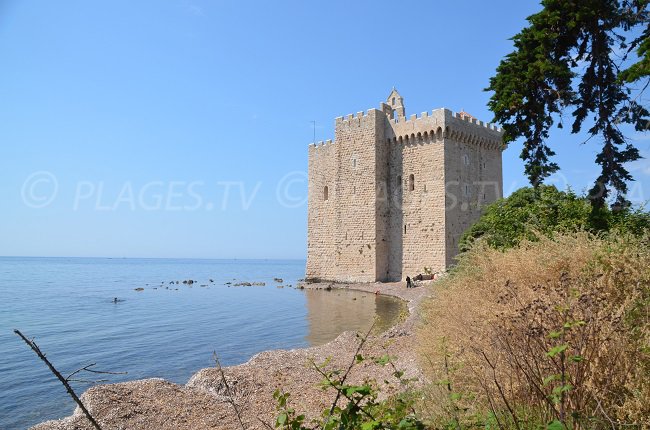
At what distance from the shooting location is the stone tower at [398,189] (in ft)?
76.6

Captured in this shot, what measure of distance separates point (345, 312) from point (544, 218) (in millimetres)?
9250

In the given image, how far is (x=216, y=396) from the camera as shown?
7.40m

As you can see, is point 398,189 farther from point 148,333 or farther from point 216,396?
point 216,396

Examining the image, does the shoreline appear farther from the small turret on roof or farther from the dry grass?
the small turret on roof

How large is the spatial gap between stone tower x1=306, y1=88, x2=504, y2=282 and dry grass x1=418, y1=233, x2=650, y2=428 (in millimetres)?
17918

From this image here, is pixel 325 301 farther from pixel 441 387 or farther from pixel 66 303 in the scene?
pixel 441 387

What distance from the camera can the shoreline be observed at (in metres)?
6.20

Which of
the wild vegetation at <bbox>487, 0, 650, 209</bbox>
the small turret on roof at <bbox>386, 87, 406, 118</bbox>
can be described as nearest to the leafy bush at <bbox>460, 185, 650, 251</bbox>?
the wild vegetation at <bbox>487, 0, 650, 209</bbox>

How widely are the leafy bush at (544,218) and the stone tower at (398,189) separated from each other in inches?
370

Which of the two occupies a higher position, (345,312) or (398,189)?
(398,189)

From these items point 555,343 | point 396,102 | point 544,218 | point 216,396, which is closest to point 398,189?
point 396,102

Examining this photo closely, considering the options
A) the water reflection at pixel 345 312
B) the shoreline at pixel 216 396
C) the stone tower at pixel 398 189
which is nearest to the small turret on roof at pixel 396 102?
the stone tower at pixel 398 189

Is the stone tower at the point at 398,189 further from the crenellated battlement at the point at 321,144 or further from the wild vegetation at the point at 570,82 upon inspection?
the wild vegetation at the point at 570,82

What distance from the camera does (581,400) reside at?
3354 mm
